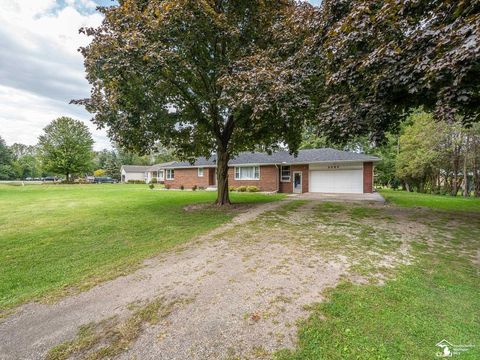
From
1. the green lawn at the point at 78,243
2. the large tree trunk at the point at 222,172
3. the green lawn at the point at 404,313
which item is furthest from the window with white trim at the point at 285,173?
the green lawn at the point at 404,313

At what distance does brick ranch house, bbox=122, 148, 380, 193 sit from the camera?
19.4m

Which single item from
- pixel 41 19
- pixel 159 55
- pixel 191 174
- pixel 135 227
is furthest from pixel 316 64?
pixel 191 174

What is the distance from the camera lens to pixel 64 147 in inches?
1543

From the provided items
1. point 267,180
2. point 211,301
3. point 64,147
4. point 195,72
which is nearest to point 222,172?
point 195,72

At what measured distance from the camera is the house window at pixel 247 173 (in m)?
23.2

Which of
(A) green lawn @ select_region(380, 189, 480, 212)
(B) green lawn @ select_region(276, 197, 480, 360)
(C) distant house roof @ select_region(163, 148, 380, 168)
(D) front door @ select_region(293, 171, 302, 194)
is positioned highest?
(C) distant house roof @ select_region(163, 148, 380, 168)

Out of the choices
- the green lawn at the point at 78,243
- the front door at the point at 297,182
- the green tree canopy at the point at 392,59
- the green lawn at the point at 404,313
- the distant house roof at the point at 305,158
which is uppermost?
the green tree canopy at the point at 392,59

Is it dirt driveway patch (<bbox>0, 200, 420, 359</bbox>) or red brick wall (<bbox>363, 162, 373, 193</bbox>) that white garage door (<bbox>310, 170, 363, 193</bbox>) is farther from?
dirt driveway patch (<bbox>0, 200, 420, 359</bbox>)

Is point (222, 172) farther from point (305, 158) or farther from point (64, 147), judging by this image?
point (64, 147)

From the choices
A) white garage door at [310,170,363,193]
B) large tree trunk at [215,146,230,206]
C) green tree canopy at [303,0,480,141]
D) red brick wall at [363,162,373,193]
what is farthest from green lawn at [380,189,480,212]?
large tree trunk at [215,146,230,206]

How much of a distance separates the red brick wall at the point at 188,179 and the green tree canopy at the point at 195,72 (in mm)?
13209

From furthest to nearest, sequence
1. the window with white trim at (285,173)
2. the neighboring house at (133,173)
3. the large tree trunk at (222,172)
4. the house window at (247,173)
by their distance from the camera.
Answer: the neighboring house at (133,173), the house window at (247,173), the window with white trim at (285,173), the large tree trunk at (222,172)

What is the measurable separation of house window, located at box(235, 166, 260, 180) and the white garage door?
4926mm

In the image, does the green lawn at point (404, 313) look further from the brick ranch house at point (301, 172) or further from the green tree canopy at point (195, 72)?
the brick ranch house at point (301, 172)
